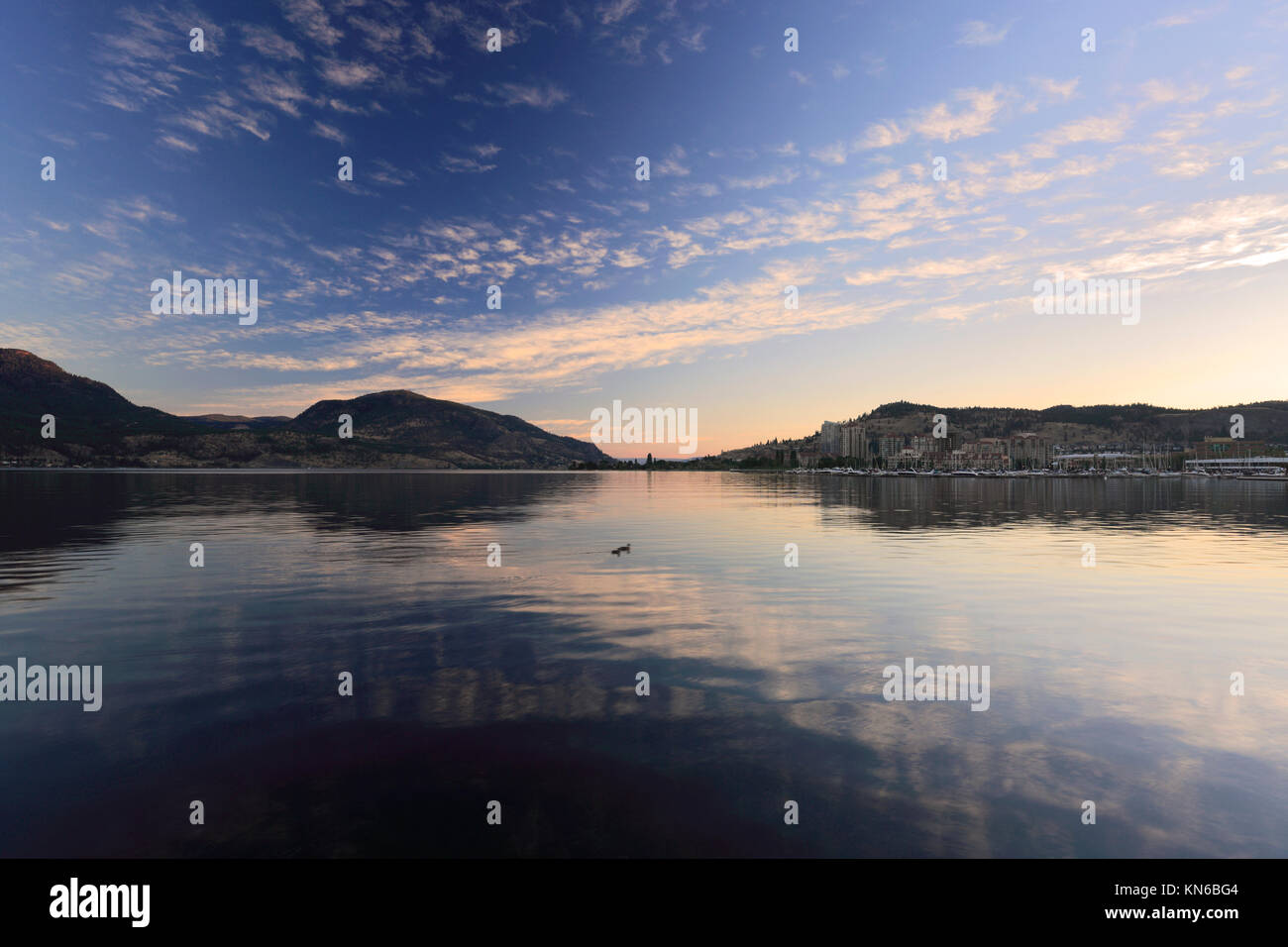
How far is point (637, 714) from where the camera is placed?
12398mm

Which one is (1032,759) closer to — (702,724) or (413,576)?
(702,724)

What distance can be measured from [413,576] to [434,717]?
55.4 feet

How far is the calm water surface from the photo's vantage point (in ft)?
27.3

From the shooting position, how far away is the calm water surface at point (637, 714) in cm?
833

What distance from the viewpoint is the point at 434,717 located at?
39.6 ft

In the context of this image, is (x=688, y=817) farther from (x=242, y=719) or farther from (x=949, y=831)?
(x=242, y=719)

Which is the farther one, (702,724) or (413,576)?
(413,576)
